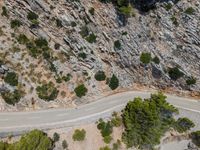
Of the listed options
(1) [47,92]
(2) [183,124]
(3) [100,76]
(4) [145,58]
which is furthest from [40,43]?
(2) [183,124]

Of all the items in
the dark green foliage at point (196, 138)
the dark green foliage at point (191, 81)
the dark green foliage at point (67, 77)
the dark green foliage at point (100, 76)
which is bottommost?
the dark green foliage at point (196, 138)

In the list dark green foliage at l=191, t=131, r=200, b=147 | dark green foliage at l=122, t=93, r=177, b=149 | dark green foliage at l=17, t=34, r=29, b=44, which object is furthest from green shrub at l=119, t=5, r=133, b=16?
dark green foliage at l=191, t=131, r=200, b=147

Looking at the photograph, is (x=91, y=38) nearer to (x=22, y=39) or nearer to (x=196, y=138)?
(x=22, y=39)

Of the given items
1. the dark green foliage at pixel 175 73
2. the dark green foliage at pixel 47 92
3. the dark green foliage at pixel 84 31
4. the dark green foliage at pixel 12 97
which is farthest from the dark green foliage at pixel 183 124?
the dark green foliage at pixel 12 97

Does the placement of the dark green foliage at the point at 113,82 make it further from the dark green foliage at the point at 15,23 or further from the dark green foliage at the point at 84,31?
the dark green foliage at the point at 15,23

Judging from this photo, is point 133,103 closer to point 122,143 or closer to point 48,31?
point 122,143

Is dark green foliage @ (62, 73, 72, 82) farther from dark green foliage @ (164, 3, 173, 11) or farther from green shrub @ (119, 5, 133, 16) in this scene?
dark green foliage @ (164, 3, 173, 11)
